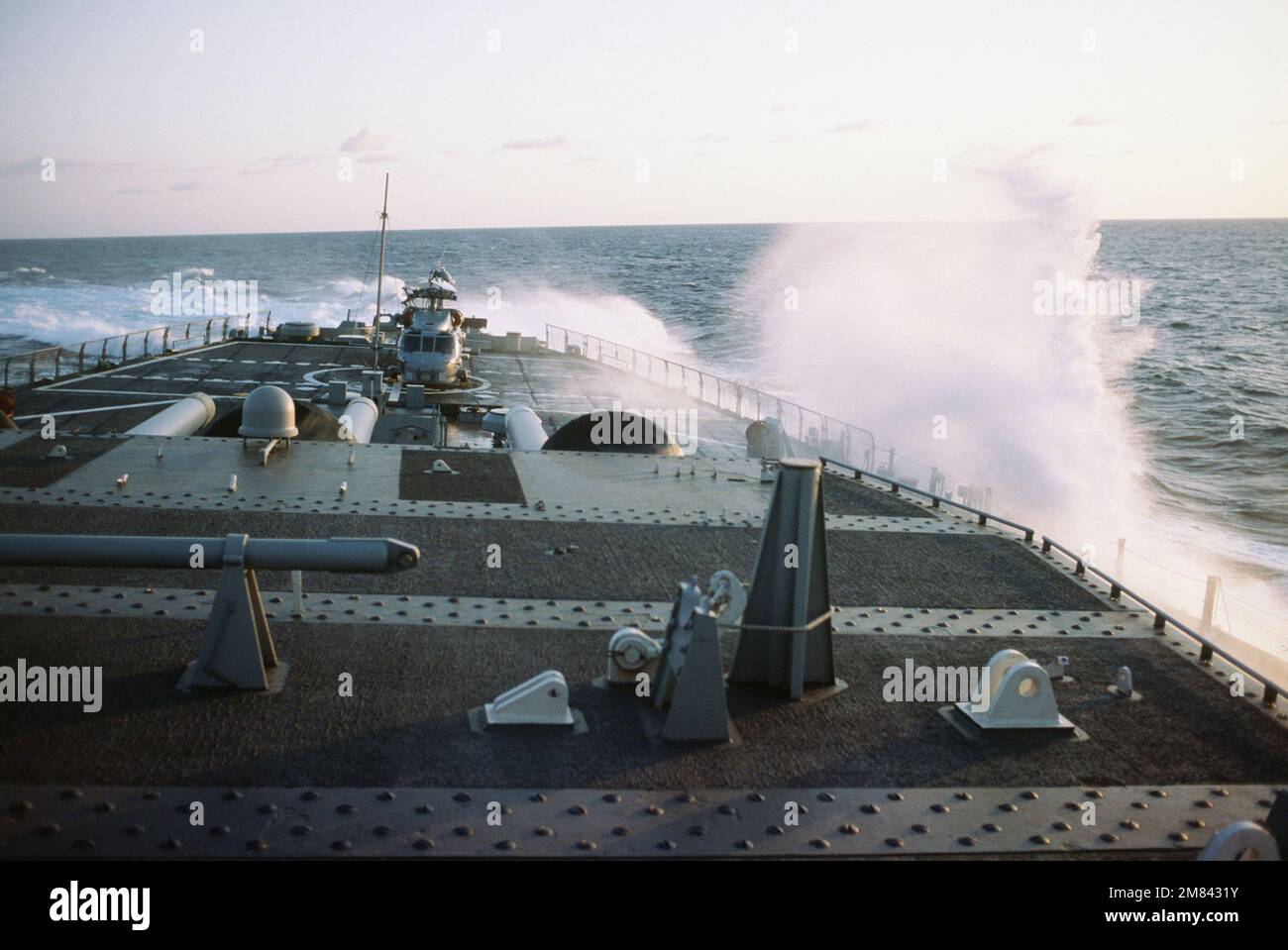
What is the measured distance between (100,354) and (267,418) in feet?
85.5

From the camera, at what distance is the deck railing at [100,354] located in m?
23.8

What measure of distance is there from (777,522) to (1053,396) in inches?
1696

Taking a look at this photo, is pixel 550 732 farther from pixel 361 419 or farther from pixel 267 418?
pixel 361 419

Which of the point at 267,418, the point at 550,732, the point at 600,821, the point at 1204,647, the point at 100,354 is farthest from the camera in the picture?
the point at 100,354

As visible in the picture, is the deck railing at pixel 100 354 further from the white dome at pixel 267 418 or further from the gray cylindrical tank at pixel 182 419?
the white dome at pixel 267 418

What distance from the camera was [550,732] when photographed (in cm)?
578

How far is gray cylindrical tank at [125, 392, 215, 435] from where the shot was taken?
15.4 meters

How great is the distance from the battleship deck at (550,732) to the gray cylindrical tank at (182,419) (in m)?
4.17

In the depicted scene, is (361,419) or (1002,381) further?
(1002,381)

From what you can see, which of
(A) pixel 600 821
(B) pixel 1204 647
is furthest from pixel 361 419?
(A) pixel 600 821

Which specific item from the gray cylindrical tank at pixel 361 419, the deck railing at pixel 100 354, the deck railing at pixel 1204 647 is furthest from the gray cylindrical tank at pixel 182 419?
the deck railing at pixel 1204 647

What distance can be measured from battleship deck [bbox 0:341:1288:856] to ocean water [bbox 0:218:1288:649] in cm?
1121

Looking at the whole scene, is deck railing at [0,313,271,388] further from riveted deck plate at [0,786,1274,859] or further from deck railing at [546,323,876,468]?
riveted deck plate at [0,786,1274,859]

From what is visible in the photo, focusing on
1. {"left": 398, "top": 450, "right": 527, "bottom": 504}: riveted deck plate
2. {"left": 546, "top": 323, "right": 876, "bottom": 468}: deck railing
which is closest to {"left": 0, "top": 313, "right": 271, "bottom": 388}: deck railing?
{"left": 398, "top": 450, "right": 527, "bottom": 504}: riveted deck plate
